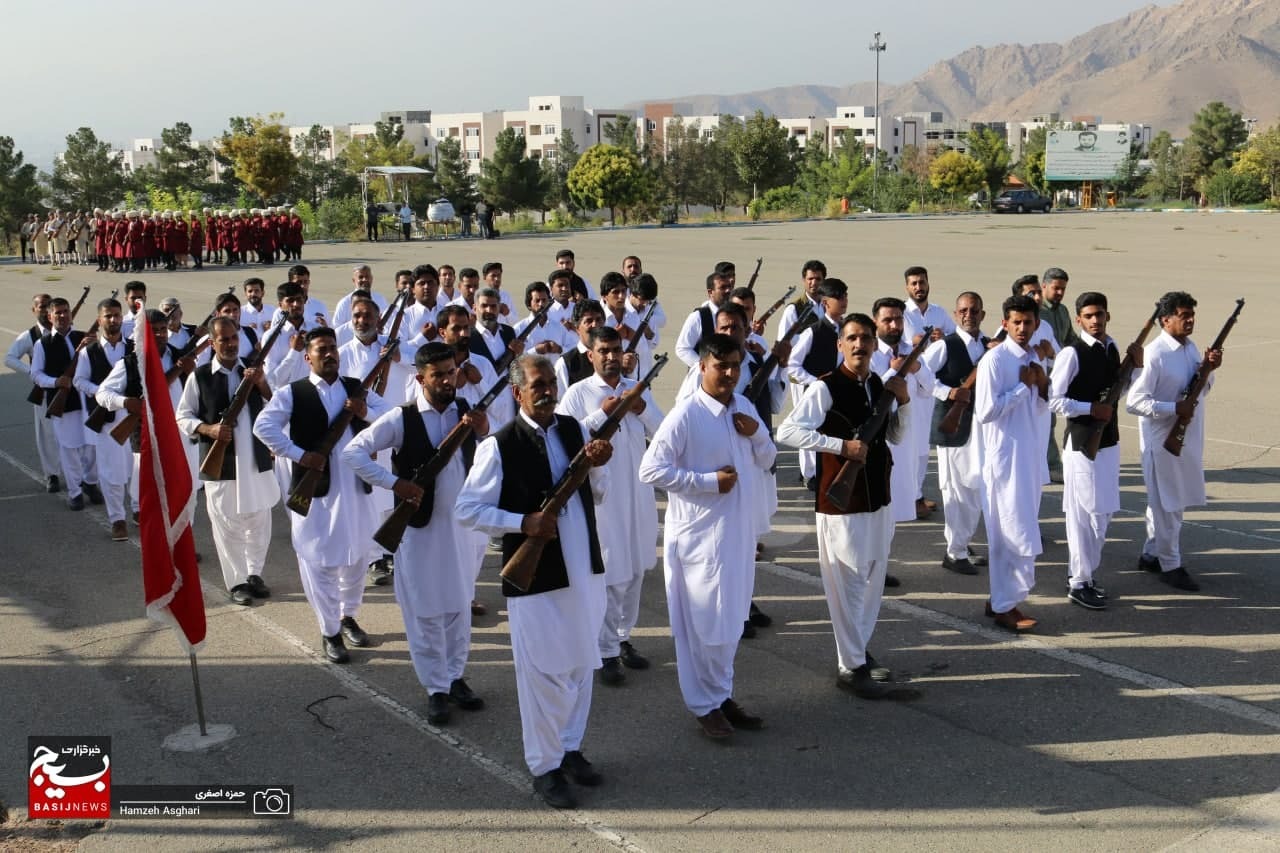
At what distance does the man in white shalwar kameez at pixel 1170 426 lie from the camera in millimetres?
8383

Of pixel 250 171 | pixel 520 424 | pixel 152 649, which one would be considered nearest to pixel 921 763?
pixel 520 424

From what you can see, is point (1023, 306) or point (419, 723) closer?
point (419, 723)

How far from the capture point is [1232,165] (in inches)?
3169

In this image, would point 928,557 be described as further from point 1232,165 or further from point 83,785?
point 1232,165

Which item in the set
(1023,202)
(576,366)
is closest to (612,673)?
(576,366)

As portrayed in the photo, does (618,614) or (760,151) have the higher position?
(760,151)

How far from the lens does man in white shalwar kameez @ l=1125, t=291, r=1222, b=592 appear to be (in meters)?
8.38

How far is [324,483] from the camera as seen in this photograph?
7.40 m

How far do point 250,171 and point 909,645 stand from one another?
49.4 m

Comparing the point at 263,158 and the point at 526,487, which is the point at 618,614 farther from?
the point at 263,158

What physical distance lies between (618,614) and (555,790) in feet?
5.69

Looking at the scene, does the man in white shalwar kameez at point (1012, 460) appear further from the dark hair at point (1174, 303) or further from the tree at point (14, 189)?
the tree at point (14, 189)

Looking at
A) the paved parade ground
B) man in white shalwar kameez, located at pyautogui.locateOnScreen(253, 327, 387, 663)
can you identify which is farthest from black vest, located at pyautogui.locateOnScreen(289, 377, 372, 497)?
the paved parade ground

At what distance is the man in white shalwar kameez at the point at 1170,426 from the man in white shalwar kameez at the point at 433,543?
4.78 metres
